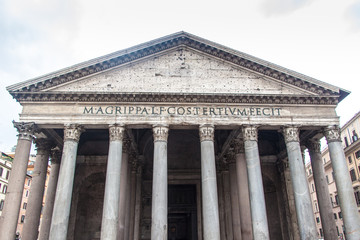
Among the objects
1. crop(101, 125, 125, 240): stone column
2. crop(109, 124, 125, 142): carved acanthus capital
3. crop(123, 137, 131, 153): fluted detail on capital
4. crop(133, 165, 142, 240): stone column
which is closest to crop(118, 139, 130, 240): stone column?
crop(123, 137, 131, 153): fluted detail on capital

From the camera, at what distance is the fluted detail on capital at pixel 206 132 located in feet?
38.5

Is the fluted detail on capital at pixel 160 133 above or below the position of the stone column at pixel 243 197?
above

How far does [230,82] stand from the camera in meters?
12.9

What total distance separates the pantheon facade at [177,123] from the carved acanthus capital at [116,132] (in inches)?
1.8

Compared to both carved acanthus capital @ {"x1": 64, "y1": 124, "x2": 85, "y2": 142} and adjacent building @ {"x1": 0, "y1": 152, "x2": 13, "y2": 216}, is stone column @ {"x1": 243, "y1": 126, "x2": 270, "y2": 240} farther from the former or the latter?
adjacent building @ {"x1": 0, "y1": 152, "x2": 13, "y2": 216}

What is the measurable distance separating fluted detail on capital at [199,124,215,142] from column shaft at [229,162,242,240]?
3676 millimetres

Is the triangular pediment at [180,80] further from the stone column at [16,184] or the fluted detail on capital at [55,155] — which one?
the fluted detail on capital at [55,155]

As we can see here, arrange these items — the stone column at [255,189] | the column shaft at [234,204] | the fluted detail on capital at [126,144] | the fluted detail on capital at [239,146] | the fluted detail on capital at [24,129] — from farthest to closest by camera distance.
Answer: the column shaft at [234,204], the fluted detail on capital at [239,146], the fluted detail on capital at [126,144], the fluted detail on capital at [24,129], the stone column at [255,189]

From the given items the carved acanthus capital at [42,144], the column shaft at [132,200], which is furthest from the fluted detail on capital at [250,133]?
the carved acanthus capital at [42,144]

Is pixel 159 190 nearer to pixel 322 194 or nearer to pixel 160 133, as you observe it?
pixel 160 133

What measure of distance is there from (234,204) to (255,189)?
3.42 meters

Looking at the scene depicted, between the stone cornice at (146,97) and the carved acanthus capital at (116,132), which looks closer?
the carved acanthus capital at (116,132)

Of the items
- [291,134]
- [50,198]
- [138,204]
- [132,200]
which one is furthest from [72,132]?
[291,134]

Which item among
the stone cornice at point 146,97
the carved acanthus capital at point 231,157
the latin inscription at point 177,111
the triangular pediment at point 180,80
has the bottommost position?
the carved acanthus capital at point 231,157
